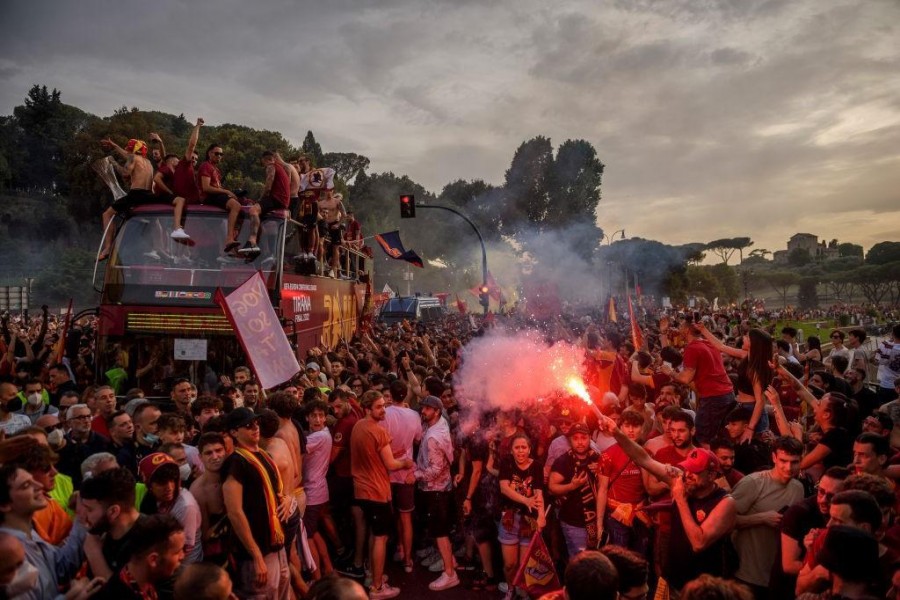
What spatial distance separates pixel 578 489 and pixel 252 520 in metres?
2.70

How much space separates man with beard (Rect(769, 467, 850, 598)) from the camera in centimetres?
350

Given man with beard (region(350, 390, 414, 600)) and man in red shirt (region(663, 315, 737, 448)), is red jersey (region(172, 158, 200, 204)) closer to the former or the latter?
man with beard (region(350, 390, 414, 600))

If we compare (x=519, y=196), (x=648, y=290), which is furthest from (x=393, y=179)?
(x=648, y=290)

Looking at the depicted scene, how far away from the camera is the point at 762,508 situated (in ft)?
13.3

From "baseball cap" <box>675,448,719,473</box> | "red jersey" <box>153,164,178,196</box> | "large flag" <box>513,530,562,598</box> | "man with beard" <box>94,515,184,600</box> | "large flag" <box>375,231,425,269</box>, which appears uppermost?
"red jersey" <box>153,164,178,196</box>

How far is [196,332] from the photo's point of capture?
31.1 ft

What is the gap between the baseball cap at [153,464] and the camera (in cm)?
386

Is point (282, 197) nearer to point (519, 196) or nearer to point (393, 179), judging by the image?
point (519, 196)

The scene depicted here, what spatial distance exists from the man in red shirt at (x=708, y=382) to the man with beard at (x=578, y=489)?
235 centimetres

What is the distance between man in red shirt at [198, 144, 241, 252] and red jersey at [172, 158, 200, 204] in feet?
0.38

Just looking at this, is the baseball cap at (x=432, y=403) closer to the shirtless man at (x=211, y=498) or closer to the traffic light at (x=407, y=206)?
the shirtless man at (x=211, y=498)

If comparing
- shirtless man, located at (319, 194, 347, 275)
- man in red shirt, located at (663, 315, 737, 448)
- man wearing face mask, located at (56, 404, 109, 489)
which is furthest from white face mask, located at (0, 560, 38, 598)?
shirtless man, located at (319, 194, 347, 275)

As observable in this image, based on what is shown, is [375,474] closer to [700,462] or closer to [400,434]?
[400,434]

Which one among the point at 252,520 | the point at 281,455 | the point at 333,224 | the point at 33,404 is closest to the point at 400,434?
the point at 281,455
